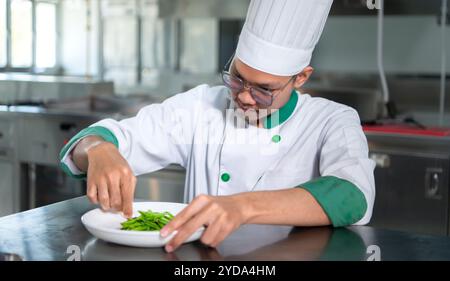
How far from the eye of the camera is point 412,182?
328 centimetres

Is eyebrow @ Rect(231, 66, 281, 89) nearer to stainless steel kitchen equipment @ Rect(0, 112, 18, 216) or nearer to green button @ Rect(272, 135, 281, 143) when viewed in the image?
green button @ Rect(272, 135, 281, 143)

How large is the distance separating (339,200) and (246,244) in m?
0.29

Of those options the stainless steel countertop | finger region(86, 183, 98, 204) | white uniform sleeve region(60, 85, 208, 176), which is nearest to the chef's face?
white uniform sleeve region(60, 85, 208, 176)

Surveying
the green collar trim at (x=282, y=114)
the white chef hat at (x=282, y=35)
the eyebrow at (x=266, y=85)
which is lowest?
the green collar trim at (x=282, y=114)

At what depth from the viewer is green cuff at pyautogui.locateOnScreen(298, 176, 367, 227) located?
5.31 ft

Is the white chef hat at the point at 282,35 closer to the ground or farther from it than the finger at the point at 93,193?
farther from it

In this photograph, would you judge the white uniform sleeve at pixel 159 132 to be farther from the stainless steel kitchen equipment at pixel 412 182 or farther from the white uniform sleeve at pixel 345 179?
the stainless steel kitchen equipment at pixel 412 182

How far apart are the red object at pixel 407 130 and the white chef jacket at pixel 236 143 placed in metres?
1.43

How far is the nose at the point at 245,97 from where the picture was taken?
1.81 metres

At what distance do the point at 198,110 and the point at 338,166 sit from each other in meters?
0.61

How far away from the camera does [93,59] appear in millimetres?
9836

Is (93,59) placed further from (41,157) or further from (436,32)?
(41,157)

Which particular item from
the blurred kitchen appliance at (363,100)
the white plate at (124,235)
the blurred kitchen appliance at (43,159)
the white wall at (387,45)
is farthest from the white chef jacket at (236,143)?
the white wall at (387,45)
